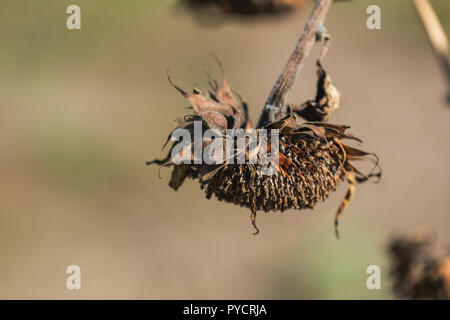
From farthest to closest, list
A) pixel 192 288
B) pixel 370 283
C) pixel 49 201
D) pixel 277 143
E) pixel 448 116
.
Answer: pixel 448 116, pixel 49 201, pixel 192 288, pixel 370 283, pixel 277 143

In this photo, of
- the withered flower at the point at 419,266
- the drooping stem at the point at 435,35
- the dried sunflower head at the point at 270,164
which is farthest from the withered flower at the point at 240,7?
the withered flower at the point at 419,266

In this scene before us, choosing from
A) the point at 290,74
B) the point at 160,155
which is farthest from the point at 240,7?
the point at 160,155

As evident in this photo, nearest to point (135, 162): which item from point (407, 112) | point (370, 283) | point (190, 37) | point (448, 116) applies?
point (190, 37)

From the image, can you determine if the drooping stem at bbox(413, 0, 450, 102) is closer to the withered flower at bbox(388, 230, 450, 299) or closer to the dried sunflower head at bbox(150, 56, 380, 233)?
the dried sunflower head at bbox(150, 56, 380, 233)

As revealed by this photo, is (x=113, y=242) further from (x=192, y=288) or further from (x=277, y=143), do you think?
(x=277, y=143)

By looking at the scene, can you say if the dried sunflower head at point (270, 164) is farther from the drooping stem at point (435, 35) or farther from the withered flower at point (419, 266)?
the withered flower at point (419, 266)

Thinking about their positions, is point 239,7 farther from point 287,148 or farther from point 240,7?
point 287,148

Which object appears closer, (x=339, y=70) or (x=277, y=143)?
(x=277, y=143)

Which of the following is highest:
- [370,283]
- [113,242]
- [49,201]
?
[49,201]
